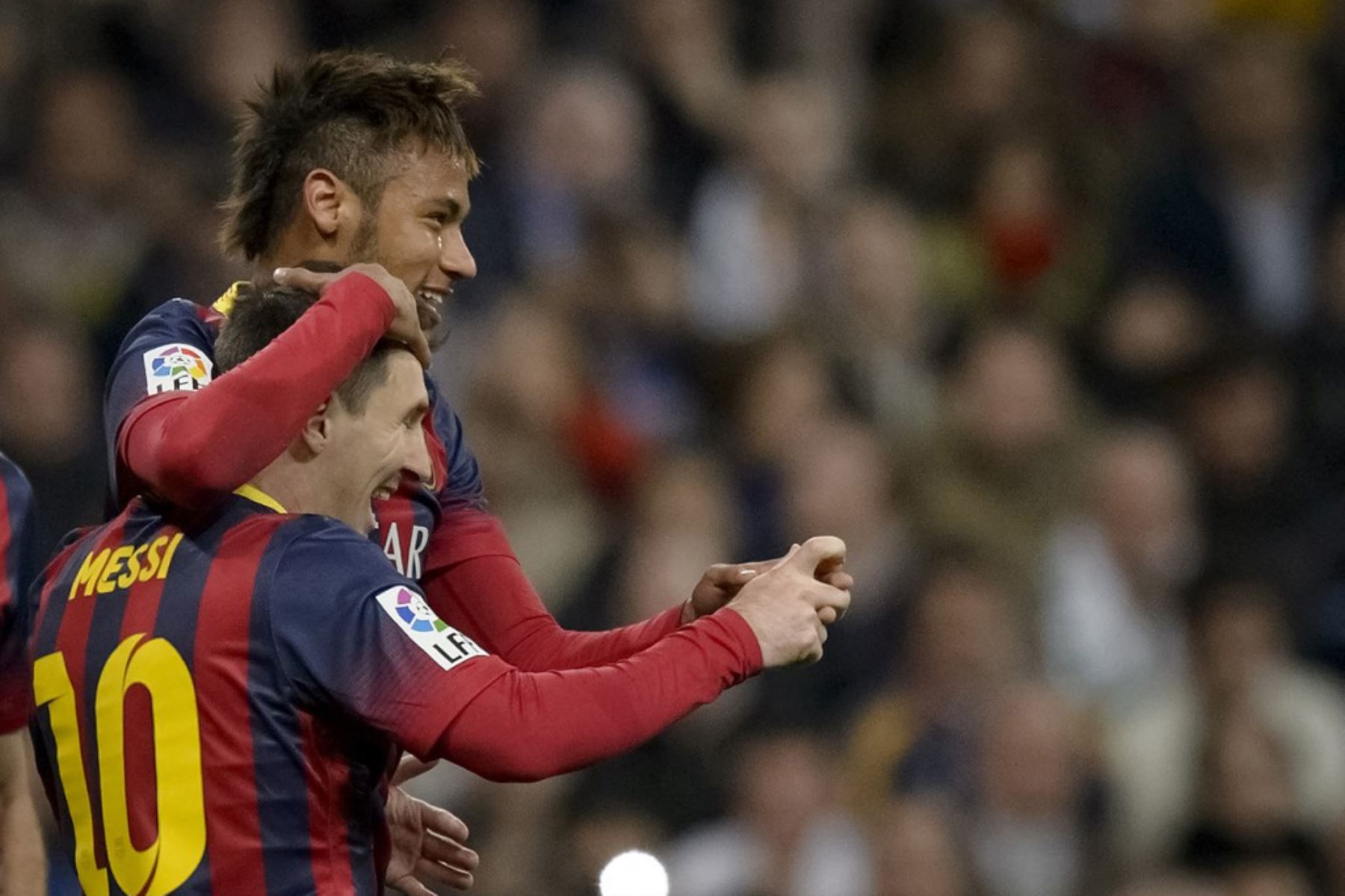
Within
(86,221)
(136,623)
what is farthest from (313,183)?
(86,221)

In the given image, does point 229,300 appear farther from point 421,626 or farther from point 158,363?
point 421,626

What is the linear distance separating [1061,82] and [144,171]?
3.35 metres

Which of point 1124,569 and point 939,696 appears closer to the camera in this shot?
point 939,696

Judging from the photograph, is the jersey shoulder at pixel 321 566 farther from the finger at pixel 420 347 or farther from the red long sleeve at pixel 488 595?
the red long sleeve at pixel 488 595

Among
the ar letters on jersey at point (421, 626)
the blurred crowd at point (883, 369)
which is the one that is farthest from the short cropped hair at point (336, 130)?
the blurred crowd at point (883, 369)

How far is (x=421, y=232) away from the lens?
345 cm

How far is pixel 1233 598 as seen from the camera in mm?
6590

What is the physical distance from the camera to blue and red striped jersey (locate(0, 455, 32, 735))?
3416mm

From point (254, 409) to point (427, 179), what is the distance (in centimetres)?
73

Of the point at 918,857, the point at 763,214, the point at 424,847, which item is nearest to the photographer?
the point at 424,847

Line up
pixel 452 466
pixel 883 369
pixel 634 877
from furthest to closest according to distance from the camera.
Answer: pixel 883 369 → pixel 634 877 → pixel 452 466

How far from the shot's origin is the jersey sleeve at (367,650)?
2773 millimetres

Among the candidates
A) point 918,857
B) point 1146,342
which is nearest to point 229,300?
point 918,857

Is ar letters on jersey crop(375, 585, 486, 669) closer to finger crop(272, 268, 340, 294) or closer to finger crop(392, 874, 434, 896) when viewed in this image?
finger crop(272, 268, 340, 294)
